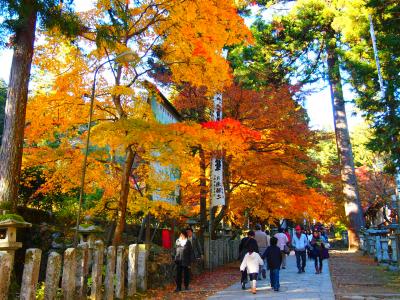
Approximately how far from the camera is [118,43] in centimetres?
948

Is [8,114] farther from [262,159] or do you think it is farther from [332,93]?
[332,93]

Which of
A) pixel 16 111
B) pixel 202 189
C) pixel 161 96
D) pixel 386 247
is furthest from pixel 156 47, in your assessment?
pixel 386 247

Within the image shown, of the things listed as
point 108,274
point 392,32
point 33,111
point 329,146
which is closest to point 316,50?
point 392,32

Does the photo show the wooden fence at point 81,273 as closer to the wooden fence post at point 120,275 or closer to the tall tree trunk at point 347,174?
the wooden fence post at point 120,275

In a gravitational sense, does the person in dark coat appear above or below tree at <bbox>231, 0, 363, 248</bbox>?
below

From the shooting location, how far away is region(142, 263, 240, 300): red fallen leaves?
8.62 metres

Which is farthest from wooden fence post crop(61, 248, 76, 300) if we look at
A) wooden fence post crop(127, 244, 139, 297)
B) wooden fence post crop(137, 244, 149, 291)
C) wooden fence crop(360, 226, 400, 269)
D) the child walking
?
wooden fence crop(360, 226, 400, 269)

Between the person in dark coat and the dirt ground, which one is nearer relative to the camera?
the dirt ground

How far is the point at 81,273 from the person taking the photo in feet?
21.2

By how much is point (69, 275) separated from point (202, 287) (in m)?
4.96

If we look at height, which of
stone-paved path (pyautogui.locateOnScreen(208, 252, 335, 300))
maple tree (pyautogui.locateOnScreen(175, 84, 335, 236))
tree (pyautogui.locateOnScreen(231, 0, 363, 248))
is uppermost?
tree (pyautogui.locateOnScreen(231, 0, 363, 248))

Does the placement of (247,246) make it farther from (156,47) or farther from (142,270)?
(156,47)

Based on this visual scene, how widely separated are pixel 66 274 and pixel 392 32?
12899 millimetres

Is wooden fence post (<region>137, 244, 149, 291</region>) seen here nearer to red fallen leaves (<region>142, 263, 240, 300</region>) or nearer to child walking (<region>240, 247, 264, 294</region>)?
red fallen leaves (<region>142, 263, 240, 300</region>)
